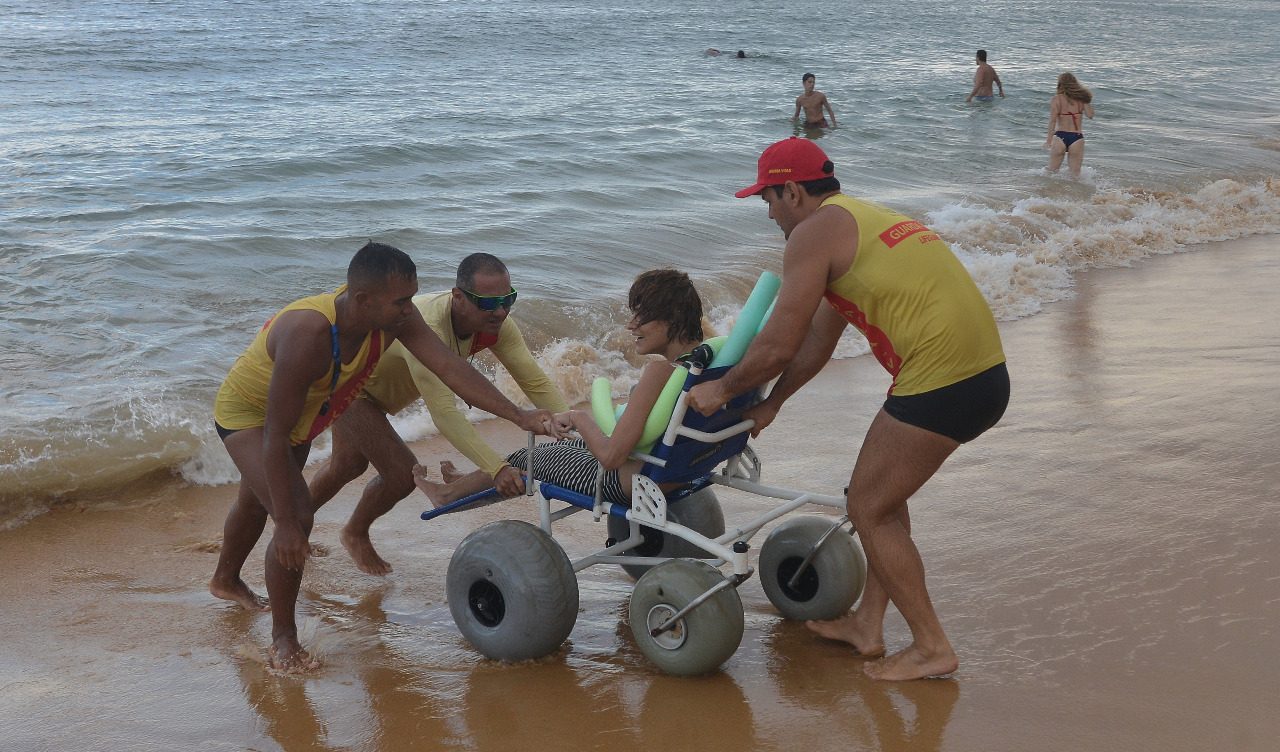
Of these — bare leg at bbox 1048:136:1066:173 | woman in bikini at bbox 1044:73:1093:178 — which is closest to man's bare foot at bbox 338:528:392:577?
woman in bikini at bbox 1044:73:1093:178

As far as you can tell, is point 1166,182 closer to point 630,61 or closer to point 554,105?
point 554,105

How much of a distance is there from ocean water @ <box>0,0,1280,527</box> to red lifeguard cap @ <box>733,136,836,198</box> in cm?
373

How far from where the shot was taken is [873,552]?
151 inches

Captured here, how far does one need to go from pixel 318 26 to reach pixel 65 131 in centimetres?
1823

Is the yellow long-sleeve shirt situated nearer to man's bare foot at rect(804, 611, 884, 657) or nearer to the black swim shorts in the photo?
man's bare foot at rect(804, 611, 884, 657)

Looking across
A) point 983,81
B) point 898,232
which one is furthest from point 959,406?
point 983,81

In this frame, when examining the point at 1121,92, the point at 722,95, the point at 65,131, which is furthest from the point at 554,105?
the point at 1121,92

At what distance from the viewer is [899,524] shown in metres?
3.85

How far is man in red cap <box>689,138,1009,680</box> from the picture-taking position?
3.67 metres

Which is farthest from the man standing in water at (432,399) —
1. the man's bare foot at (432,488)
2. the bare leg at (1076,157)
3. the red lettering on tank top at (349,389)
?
the bare leg at (1076,157)

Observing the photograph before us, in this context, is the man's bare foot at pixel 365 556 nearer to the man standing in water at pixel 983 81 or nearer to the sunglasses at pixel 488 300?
the sunglasses at pixel 488 300

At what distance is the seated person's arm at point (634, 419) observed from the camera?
155 inches

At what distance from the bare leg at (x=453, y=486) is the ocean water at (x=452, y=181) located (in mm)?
2247

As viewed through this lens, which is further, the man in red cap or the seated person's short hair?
the seated person's short hair
